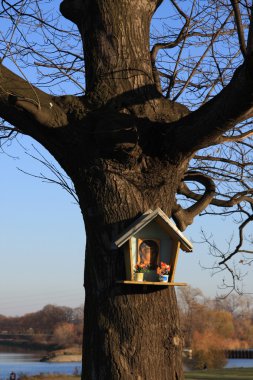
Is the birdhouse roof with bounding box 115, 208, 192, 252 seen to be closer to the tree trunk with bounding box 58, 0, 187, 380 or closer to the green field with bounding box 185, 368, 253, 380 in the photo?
the tree trunk with bounding box 58, 0, 187, 380

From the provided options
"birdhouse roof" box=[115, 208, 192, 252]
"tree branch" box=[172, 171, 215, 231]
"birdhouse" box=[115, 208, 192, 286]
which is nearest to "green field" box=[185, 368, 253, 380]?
"tree branch" box=[172, 171, 215, 231]

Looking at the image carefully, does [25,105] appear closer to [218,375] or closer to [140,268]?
[140,268]

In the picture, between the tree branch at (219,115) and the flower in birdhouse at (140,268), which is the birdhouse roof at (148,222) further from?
the tree branch at (219,115)

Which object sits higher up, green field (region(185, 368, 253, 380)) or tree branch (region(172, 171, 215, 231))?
tree branch (region(172, 171, 215, 231))

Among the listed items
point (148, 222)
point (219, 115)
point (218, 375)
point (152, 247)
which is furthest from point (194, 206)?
point (218, 375)

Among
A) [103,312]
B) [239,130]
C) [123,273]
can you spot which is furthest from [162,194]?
[239,130]

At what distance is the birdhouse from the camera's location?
405 centimetres

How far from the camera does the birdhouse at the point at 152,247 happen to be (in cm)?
405

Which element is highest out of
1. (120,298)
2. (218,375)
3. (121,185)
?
(121,185)

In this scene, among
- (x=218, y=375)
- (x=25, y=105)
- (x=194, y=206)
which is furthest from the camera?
(x=218, y=375)

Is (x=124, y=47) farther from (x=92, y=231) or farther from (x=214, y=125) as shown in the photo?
(x=92, y=231)

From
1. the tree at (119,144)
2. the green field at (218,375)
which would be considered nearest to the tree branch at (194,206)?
the tree at (119,144)

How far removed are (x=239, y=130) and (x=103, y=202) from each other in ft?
8.76

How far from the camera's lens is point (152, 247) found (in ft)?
14.2
